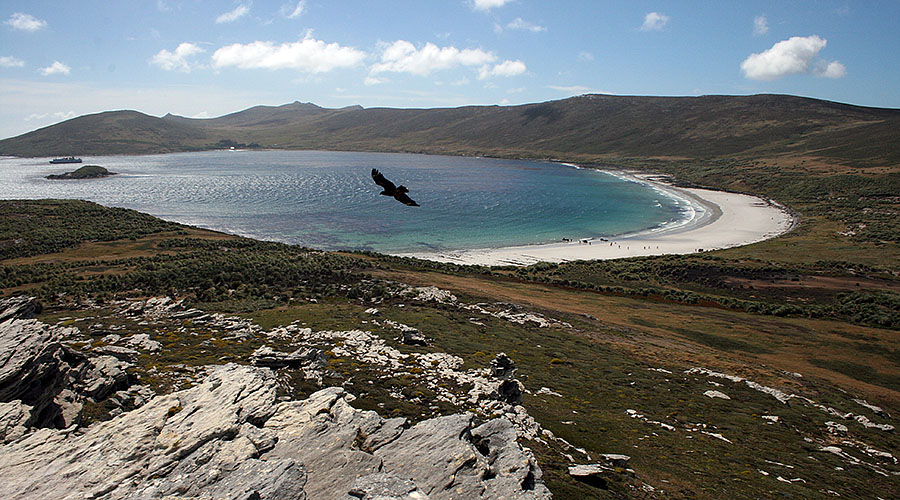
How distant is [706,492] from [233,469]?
13.2 m

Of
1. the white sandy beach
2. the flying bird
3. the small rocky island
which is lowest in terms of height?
the white sandy beach

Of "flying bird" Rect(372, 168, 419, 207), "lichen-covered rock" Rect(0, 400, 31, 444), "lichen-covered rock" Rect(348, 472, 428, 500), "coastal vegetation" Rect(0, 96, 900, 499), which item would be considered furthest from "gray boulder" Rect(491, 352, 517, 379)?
"lichen-covered rock" Rect(0, 400, 31, 444)

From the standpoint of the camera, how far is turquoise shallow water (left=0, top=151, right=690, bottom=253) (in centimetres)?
9425

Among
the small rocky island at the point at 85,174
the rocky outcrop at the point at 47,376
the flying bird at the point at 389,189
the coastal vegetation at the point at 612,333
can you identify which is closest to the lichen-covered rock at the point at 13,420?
the rocky outcrop at the point at 47,376

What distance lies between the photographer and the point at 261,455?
10.9 meters

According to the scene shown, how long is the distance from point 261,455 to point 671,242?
90.2 meters

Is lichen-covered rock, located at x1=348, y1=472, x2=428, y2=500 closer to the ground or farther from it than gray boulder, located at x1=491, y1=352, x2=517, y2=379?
farther from it

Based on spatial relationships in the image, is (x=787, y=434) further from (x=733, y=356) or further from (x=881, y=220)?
(x=881, y=220)

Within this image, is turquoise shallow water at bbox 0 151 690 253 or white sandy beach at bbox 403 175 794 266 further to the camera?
turquoise shallow water at bbox 0 151 690 253

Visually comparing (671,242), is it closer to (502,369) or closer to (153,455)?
(502,369)

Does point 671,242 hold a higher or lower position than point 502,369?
lower

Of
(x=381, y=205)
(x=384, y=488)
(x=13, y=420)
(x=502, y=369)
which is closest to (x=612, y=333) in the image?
(x=502, y=369)

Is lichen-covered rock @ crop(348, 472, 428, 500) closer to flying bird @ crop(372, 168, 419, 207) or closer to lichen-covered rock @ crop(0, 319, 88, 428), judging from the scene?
flying bird @ crop(372, 168, 419, 207)

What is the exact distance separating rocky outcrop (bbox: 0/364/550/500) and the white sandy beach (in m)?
59.7
